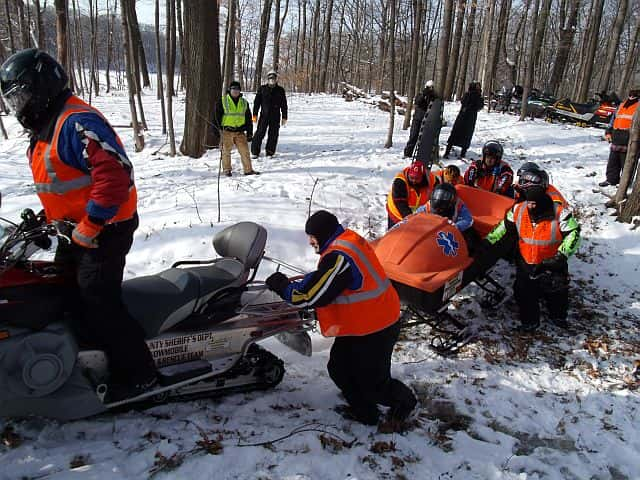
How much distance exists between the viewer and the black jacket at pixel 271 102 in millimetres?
9992

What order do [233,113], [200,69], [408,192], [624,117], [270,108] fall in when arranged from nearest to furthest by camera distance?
1. [408,192]
2. [233,113]
3. [624,117]
4. [200,69]
5. [270,108]

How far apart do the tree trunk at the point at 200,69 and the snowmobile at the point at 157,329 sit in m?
7.08

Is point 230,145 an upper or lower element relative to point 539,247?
upper

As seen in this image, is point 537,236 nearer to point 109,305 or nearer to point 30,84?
point 109,305

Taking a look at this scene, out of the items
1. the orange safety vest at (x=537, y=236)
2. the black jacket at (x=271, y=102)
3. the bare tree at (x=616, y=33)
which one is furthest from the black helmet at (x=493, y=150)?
the bare tree at (x=616, y=33)

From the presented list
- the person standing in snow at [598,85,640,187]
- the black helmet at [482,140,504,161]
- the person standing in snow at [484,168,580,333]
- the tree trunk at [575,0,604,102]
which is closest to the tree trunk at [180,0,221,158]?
the black helmet at [482,140,504,161]

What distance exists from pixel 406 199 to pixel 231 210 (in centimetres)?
233

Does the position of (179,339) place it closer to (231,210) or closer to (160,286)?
(160,286)

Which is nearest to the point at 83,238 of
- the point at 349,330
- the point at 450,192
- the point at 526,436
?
the point at 349,330

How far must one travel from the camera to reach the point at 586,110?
17.2 meters

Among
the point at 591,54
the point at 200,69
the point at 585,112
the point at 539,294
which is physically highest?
the point at 591,54

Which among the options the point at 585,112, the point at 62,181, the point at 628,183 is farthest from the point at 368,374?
the point at 585,112

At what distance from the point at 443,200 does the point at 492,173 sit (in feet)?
6.32

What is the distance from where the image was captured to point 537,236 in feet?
15.1
